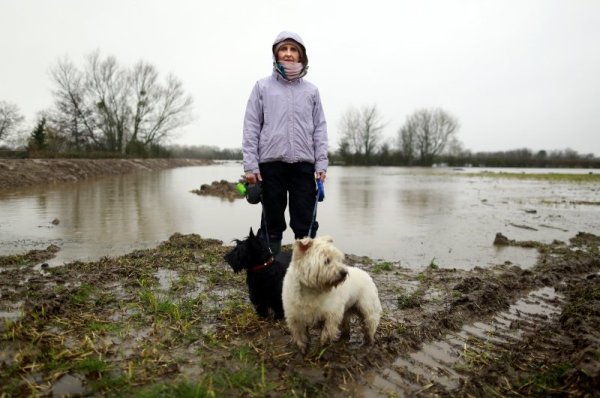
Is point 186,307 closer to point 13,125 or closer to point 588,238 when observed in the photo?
point 588,238

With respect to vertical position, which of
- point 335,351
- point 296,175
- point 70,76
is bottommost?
point 335,351

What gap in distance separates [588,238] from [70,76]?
158ft

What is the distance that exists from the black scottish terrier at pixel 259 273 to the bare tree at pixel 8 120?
61434mm

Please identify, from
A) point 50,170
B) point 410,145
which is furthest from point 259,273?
point 410,145

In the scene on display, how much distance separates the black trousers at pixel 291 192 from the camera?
4141mm

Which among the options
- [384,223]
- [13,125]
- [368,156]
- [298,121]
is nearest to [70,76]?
[13,125]

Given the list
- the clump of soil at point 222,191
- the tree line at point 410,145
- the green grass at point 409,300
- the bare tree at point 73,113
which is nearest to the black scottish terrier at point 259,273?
the green grass at point 409,300

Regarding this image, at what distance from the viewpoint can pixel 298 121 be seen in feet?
13.3

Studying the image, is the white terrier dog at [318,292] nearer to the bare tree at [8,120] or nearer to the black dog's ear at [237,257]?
the black dog's ear at [237,257]

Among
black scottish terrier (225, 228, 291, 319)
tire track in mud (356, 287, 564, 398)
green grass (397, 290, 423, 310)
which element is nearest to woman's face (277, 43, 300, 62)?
black scottish terrier (225, 228, 291, 319)

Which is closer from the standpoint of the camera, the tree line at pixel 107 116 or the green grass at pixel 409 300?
the green grass at pixel 409 300

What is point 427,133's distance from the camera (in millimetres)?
79812

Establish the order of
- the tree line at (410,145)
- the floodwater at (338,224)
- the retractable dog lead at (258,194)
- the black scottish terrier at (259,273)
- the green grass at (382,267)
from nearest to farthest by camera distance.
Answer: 1. the black scottish terrier at (259,273)
2. the retractable dog lead at (258,194)
3. the green grass at (382,267)
4. the floodwater at (338,224)
5. the tree line at (410,145)

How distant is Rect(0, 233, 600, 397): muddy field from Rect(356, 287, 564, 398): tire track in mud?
14mm
